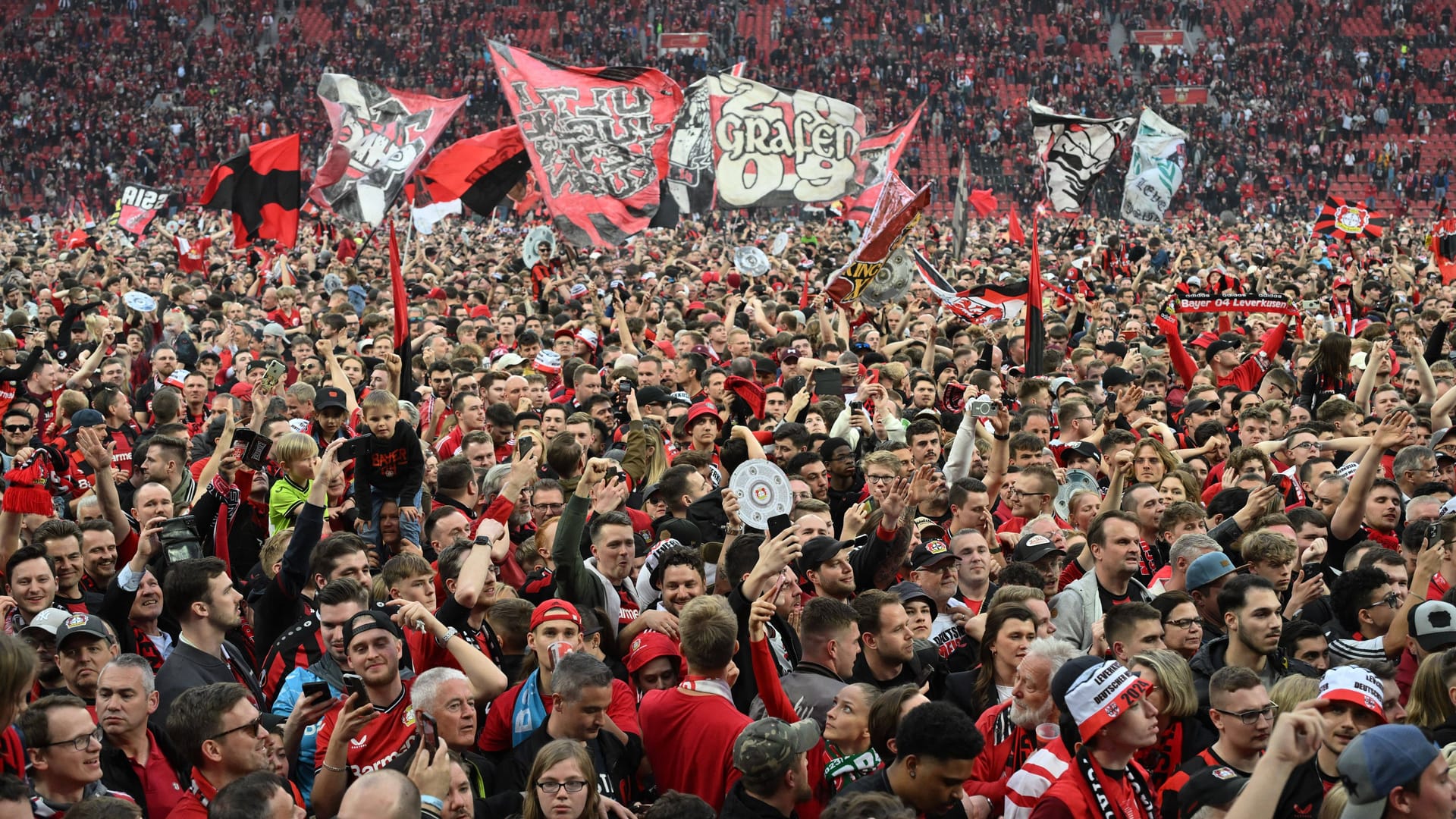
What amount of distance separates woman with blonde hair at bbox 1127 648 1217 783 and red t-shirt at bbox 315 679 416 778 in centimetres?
242

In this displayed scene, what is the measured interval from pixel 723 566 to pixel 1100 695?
2.68m

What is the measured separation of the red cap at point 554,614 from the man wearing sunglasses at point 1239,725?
7.13 feet

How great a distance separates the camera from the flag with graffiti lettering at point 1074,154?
681 inches

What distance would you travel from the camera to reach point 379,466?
26.0ft

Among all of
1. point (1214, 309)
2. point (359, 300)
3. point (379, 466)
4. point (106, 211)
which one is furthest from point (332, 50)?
point (379, 466)

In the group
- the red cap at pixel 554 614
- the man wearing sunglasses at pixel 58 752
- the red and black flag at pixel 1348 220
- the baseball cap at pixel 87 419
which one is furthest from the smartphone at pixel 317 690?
the red and black flag at pixel 1348 220

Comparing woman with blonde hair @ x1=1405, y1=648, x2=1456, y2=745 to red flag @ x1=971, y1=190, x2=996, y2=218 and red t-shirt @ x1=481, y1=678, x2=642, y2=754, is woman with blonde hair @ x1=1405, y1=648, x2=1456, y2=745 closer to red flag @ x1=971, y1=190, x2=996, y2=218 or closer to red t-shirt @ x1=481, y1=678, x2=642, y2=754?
red t-shirt @ x1=481, y1=678, x2=642, y2=754

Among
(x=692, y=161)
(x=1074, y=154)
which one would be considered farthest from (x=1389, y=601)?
(x=692, y=161)

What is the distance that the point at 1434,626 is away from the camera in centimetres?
555

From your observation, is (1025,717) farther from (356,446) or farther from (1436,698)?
(356,446)

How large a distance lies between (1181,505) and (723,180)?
39.2 feet

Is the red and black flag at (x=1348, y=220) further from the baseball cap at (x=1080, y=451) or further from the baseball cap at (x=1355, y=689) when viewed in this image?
the baseball cap at (x=1355, y=689)

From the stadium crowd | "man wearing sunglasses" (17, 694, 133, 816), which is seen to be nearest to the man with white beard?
the stadium crowd

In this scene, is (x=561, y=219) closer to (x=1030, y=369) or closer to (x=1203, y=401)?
(x=1030, y=369)
